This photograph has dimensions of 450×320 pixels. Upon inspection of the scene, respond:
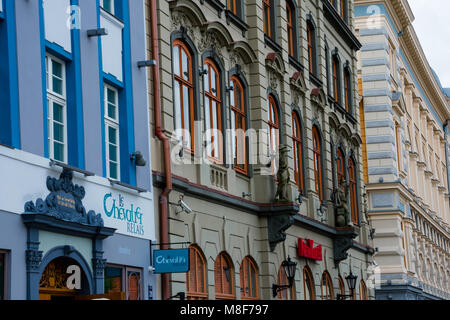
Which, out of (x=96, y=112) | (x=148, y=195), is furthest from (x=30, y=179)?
(x=148, y=195)

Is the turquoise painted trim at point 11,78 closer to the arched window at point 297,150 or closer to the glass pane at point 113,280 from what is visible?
the glass pane at point 113,280

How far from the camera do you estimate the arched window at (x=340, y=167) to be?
118ft

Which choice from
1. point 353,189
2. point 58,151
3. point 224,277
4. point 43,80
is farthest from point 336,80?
point 43,80

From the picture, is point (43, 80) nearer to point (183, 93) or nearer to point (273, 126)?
point (183, 93)

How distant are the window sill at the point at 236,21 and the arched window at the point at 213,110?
58.4 inches

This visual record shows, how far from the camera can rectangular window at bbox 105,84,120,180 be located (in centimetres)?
1855

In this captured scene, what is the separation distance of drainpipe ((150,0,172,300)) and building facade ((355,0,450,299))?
28.9m

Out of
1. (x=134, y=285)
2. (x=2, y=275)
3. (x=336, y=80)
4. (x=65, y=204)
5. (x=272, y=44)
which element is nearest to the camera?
(x=2, y=275)

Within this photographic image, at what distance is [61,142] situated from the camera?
16.7 metres

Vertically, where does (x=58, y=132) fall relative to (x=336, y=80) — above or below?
below

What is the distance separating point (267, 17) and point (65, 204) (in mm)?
14215

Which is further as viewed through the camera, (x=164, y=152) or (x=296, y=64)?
(x=296, y=64)

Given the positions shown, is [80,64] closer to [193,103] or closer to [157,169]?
[157,169]

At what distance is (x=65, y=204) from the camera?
52.6 ft
